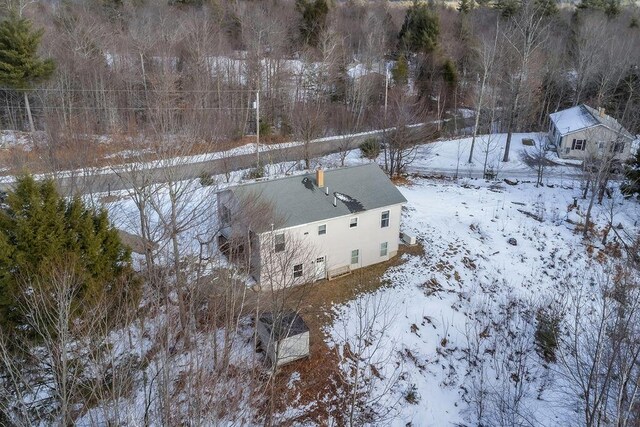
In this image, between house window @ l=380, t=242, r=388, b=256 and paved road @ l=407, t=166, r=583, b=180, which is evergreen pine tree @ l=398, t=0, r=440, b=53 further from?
house window @ l=380, t=242, r=388, b=256

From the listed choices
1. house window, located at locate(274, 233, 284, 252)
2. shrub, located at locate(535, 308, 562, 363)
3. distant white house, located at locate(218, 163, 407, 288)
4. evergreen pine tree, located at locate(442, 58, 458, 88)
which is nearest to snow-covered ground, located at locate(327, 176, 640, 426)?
shrub, located at locate(535, 308, 562, 363)

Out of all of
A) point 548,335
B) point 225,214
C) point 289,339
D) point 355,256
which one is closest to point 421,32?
point 355,256

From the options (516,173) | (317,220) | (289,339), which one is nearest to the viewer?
(289,339)

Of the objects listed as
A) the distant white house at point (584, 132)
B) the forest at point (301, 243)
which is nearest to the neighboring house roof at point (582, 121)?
the distant white house at point (584, 132)

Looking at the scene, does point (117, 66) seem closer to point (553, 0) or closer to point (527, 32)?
point (527, 32)

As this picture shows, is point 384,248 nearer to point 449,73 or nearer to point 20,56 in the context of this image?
point 20,56

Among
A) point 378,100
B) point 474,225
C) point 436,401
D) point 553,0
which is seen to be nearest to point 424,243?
point 474,225
